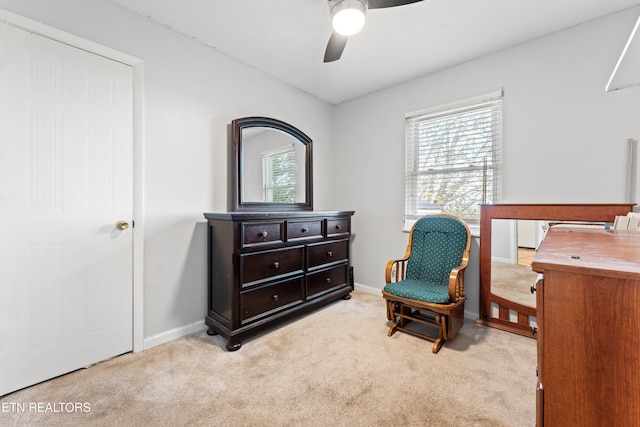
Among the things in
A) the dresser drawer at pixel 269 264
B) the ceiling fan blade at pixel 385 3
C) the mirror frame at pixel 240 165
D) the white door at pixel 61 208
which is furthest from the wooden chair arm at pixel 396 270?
the white door at pixel 61 208

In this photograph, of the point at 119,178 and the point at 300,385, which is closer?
the point at 300,385

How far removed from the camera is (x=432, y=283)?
8.42 feet

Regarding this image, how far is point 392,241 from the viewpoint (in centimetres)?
328

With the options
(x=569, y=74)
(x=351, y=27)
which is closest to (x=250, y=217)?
(x=351, y=27)

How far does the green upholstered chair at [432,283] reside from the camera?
2.13 meters

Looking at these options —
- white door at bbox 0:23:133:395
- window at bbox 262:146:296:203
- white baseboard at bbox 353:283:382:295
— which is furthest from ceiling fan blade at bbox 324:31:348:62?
white baseboard at bbox 353:283:382:295

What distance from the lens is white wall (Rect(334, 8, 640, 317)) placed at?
203 centimetres

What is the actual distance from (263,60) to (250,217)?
1.62 m

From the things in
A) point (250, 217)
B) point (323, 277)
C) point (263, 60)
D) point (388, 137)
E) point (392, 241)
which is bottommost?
point (323, 277)

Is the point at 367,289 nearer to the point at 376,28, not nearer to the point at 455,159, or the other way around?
the point at 455,159

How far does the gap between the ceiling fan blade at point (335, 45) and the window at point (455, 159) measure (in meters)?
1.35

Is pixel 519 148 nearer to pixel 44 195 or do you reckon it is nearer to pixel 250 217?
pixel 250 217

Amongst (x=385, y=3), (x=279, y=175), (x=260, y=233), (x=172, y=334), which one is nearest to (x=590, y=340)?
(x=385, y=3)

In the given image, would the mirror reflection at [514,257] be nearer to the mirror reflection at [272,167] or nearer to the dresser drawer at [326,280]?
the dresser drawer at [326,280]
